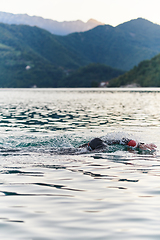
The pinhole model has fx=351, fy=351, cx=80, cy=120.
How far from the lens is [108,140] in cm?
1800

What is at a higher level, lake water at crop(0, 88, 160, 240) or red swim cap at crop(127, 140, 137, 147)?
red swim cap at crop(127, 140, 137, 147)

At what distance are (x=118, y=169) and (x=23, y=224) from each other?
20.2ft

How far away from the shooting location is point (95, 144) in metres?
16.9

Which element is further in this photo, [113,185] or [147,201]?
[113,185]

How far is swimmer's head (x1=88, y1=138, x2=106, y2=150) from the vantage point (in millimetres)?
16828

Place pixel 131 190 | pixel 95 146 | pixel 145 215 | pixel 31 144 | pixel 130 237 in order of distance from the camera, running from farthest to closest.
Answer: pixel 31 144, pixel 95 146, pixel 131 190, pixel 145 215, pixel 130 237

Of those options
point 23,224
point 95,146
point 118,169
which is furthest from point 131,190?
point 95,146

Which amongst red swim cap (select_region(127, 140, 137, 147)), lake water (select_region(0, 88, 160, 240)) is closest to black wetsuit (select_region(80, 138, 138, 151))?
red swim cap (select_region(127, 140, 137, 147))

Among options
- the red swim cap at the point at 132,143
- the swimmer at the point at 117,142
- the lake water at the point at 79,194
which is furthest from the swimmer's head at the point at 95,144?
the red swim cap at the point at 132,143

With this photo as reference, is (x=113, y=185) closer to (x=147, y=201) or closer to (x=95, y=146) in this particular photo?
(x=147, y=201)

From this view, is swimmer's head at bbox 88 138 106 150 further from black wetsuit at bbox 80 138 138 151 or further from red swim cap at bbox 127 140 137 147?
red swim cap at bbox 127 140 137 147

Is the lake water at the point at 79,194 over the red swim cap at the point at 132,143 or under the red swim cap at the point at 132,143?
under

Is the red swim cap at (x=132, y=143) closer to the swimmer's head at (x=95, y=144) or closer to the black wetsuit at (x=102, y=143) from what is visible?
the black wetsuit at (x=102, y=143)

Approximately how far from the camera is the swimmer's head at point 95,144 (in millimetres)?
16828
